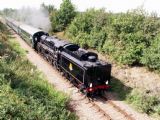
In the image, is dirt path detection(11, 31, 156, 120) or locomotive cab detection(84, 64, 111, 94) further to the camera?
locomotive cab detection(84, 64, 111, 94)

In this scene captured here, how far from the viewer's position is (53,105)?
1550cm

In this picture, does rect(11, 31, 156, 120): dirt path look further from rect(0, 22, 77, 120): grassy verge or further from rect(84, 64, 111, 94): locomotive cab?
rect(84, 64, 111, 94): locomotive cab

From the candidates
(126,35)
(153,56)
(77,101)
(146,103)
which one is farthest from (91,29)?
(146,103)

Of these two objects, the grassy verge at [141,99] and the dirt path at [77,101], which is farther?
the grassy verge at [141,99]

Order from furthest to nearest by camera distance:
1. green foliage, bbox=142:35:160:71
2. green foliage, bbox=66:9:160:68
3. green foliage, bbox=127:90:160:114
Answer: green foliage, bbox=66:9:160:68, green foliage, bbox=142:35:160:71, green foliage, bbox=127:90:160:114

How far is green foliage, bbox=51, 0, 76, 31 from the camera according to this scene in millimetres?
Answer: 45438

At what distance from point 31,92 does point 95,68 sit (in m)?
4.39

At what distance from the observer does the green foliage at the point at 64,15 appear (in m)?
45.4

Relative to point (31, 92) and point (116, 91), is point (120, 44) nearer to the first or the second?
point (116, 91)

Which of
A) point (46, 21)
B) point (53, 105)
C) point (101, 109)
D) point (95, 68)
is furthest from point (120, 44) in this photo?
point (46, 21)

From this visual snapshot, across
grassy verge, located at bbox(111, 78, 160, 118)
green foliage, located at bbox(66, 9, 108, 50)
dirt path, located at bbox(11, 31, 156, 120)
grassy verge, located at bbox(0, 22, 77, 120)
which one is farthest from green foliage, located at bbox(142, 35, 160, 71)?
green foliage, located at bbox(66, 9, 108, 50)

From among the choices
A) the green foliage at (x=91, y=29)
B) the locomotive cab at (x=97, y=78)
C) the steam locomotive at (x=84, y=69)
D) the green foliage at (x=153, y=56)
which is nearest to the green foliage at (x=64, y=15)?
the green foliage at (x=91, y=29)

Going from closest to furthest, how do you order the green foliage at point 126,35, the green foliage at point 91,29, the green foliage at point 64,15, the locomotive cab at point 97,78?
the locomotive cab at point 97,78, the green foliage at point 126,35, the green foliage at point 91,29, the green foliage at point 64,15

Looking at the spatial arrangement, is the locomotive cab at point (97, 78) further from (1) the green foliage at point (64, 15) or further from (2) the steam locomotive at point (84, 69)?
(1) the green foliage at point (64, 15)
